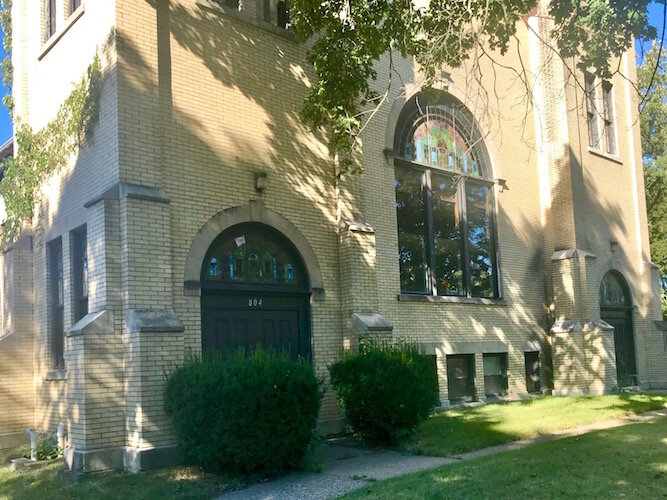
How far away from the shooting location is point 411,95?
15.8m

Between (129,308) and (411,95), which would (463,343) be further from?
(129,308)

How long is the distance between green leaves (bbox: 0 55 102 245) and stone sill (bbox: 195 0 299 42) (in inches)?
84.7

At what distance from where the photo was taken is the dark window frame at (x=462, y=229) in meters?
16.3

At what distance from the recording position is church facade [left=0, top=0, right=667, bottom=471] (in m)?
10.7

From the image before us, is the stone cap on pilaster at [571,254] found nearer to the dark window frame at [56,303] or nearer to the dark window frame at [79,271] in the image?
the dark window frame at [79,271]

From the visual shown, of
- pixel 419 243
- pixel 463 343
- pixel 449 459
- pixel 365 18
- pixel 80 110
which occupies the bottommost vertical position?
pixel 449 459

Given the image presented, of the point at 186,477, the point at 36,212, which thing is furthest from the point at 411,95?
the point at 186,477

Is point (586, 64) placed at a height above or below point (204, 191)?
above

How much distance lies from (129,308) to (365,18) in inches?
230

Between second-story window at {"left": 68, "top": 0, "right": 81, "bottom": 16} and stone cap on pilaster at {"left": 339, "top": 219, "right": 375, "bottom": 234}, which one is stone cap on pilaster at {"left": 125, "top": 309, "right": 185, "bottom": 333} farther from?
second-story window at {"left": 68, "top": 0, "right": 81, "bottom": 16}

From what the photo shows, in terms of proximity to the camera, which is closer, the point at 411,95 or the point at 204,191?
the point at 204,191

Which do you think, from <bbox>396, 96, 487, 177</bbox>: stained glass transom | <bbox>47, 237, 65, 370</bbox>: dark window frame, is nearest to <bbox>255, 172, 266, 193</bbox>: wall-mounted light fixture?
<bbox>47, 237, 65, 370</bbox>: dark window frame

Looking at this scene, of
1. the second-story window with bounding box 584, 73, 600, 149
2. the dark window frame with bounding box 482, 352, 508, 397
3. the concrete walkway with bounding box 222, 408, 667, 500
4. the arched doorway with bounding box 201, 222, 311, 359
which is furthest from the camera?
the second-story window with bounding box 584, 73, 600, 149

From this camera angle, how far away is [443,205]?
56.0 feet
